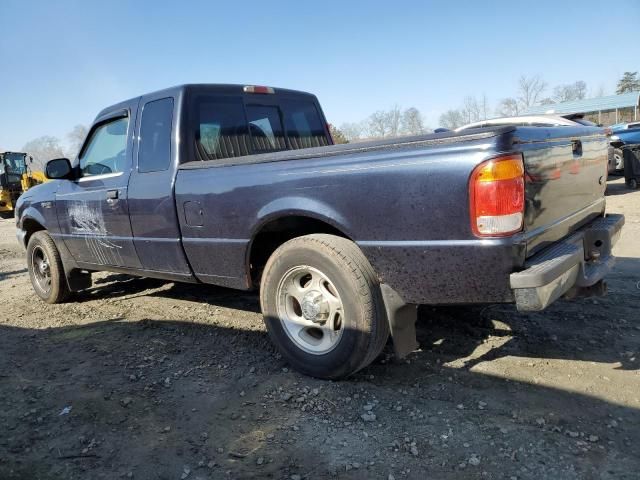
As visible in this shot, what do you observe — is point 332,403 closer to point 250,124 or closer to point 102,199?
point 250,124

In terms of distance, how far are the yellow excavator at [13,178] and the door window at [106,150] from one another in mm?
16443

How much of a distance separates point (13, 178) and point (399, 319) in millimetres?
22393

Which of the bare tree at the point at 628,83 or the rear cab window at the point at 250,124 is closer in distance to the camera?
the rear cab window at the point at 250,124

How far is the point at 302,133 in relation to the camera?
475 cm

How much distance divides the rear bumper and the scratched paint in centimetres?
347

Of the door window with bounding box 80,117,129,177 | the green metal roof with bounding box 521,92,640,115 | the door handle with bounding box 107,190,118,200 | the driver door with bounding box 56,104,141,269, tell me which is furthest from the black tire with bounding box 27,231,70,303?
the green metal roof with bounding box 521,92,640,115

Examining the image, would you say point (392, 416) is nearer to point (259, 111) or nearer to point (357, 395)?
point (357, 395)

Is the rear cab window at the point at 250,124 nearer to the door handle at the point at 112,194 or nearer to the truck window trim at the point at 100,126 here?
the truck window trim at the point at 100,126

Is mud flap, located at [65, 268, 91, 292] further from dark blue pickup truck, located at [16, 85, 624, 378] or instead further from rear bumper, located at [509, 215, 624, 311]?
rear bumper, located at [509, 215, 624, 311]

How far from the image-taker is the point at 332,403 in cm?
284

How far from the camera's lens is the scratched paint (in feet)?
14.6

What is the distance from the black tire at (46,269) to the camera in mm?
5320

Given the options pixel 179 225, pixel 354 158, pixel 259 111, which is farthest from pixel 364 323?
pixel 259 111

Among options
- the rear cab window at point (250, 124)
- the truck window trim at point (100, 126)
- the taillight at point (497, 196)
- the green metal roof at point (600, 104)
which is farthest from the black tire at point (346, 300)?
the green metal roof at point (600, 104)
